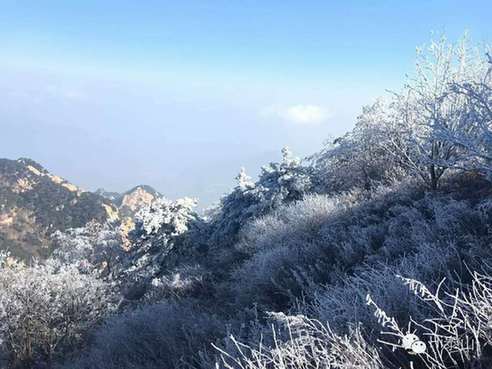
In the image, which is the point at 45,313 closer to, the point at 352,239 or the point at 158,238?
the point at 158,238

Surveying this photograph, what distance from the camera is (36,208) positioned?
56531 mm

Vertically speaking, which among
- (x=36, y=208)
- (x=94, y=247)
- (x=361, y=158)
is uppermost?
(x=36, y=208)

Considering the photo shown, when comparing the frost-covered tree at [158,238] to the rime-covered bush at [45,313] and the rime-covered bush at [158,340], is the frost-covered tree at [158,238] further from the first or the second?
the rime-covered bush at [158,340]

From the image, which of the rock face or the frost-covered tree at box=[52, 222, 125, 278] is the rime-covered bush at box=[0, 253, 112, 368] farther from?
the rock face

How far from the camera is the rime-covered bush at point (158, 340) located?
4.76 meters

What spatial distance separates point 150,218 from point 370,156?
7.92 meters

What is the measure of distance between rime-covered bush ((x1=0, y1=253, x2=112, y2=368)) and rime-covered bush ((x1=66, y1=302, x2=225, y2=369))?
3643 mm

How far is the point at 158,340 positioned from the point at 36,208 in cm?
5707

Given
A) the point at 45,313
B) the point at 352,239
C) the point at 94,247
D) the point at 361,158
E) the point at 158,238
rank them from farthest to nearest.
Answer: the point at 94,247
the point at 158,238
the point at 361,158
the point at 45,313
the point at 352,239

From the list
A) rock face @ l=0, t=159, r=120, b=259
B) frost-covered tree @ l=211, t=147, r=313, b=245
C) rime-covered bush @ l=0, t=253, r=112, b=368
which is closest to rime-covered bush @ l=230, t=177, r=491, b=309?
rime-covered bush @ l=0, t=253, r=112, b=368

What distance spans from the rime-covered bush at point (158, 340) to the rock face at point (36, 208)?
4331cm

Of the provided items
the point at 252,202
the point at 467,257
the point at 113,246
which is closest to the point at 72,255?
the point at 113,246

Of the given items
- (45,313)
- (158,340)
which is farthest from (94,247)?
(158,340)

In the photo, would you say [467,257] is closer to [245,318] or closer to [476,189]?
[245,318]
